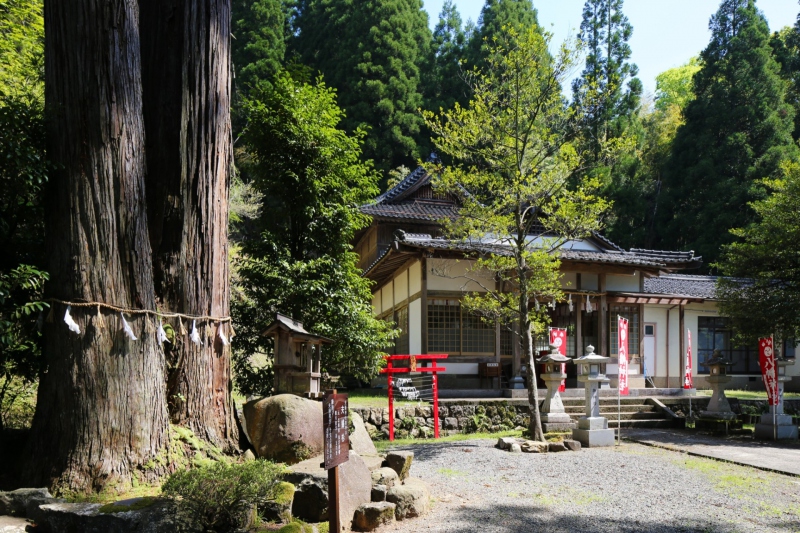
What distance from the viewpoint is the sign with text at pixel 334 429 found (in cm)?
464

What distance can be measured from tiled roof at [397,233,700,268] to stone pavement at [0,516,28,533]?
8.46 metres

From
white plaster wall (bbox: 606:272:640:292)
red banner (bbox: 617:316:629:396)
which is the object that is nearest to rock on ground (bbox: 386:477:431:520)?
red banner (bbox: 617:316:629:396)

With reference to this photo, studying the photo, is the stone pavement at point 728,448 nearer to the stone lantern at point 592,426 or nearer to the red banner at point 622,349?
the stone lantern at point 592,426

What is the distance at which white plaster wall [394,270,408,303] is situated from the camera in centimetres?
1833

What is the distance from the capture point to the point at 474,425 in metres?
13.7

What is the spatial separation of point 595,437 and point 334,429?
26.3 feet

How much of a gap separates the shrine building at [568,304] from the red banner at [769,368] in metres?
1.96

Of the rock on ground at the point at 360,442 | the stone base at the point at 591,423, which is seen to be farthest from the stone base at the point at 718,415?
the rock on ground at the point at 360,442

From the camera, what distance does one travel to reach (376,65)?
30891mm

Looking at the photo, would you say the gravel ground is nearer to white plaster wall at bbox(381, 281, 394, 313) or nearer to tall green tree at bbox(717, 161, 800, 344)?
tall green tree at bbox(717, 161, 800, 344)

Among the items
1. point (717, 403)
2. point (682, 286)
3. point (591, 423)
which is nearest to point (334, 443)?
point (591, 423)

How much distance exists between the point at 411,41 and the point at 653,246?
15.6 meters

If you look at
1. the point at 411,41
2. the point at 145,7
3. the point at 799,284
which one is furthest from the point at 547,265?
the point at 411,41

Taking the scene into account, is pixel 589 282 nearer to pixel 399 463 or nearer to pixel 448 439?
pixel 448 439
